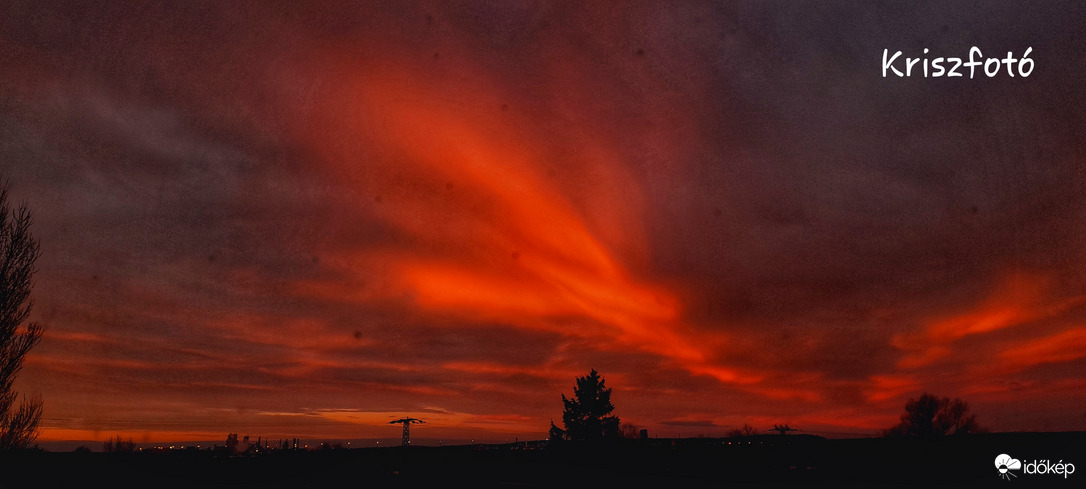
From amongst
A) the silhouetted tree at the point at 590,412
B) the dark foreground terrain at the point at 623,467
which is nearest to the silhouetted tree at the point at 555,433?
the silhouetted tree at the point at 590,412

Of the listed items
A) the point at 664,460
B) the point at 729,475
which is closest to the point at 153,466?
the point at 664,460

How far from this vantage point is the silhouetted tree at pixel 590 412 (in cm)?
8662

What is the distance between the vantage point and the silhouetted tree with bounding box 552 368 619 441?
86625 millimetres

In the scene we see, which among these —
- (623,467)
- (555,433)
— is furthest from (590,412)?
(623,467)

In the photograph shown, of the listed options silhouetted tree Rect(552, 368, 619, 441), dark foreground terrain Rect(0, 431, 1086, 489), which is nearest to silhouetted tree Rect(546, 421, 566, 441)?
silhouetted tree Rect(552, 368, 619, 441)

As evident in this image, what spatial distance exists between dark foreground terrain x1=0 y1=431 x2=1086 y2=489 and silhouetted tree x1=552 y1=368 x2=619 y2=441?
106 ft

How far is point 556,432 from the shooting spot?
91375 millimetres

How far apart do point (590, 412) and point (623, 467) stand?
43.6 meters

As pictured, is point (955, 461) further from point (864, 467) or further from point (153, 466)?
point (153, 466)

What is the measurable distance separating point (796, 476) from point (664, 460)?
31.1ft

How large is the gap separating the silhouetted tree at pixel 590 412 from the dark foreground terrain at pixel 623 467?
32.4m

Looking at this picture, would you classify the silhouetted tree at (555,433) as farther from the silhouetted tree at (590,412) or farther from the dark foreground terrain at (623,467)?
the dark foreground terrain at (623,467)

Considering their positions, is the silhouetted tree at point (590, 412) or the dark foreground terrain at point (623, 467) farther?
the silhouetted tree at point (590, 412)

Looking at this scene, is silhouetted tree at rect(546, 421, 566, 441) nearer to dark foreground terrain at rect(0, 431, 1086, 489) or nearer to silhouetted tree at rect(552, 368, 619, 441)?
silhouetted tree at rect(552, 368, 619, 441)
